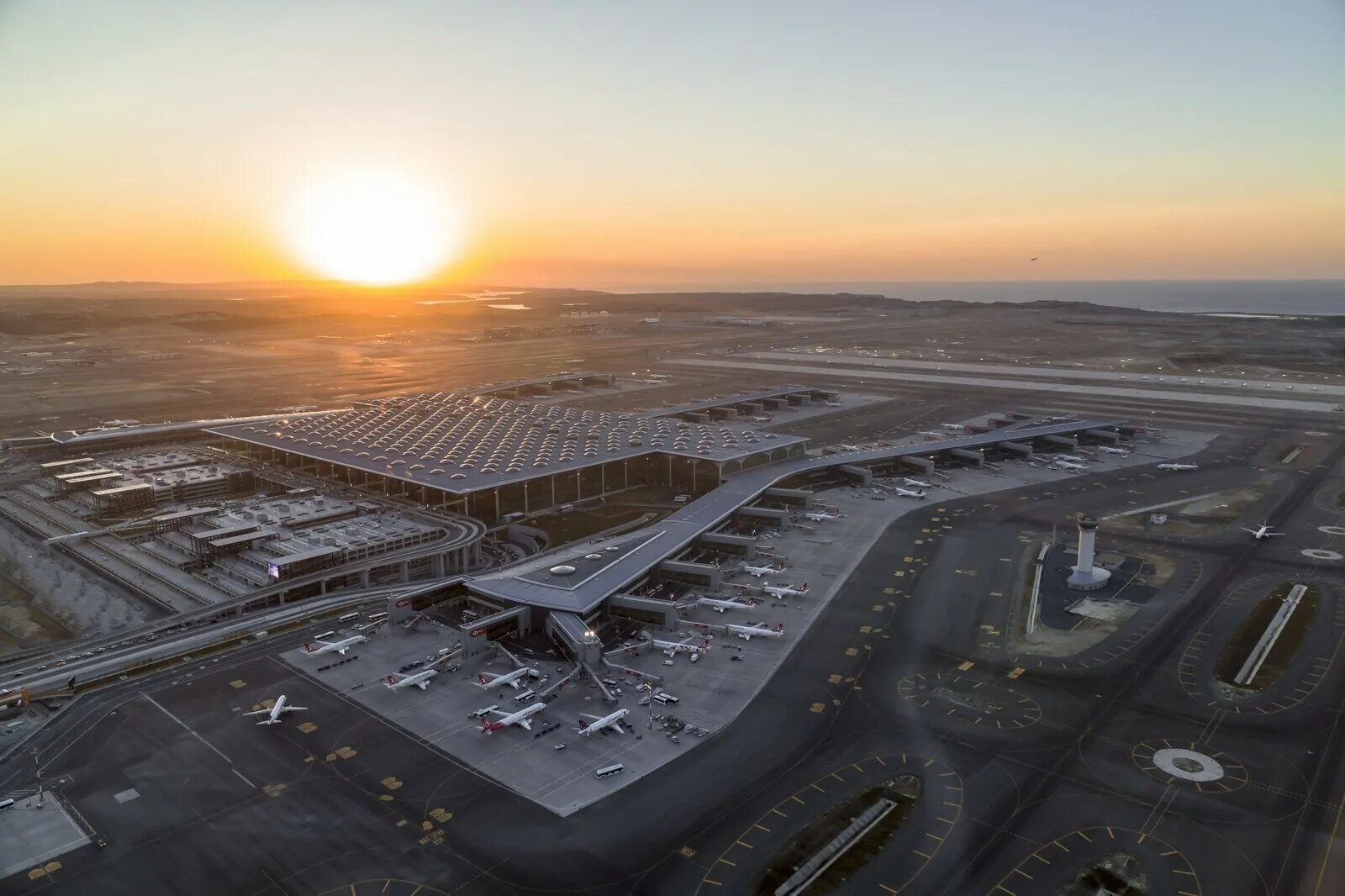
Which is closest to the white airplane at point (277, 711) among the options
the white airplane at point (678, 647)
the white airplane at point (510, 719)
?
the white airplane at point (510, 719)

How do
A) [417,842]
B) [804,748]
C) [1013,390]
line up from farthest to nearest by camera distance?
[1013,390] < [804,748] < [417,842]

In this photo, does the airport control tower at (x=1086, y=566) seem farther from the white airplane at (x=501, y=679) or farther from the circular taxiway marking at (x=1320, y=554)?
the white airplane at (x=501, y=679)

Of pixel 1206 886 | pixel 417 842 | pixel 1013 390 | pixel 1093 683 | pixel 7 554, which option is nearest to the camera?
pixel 1206 886

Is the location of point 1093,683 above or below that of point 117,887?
above

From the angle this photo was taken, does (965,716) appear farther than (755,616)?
No

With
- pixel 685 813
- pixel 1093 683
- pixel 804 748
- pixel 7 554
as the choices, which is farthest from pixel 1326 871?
pixel 7 554

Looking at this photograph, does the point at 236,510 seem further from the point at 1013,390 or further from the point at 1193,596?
the point at 1013,390

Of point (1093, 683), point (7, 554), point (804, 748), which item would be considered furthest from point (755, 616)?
point (7, 554)
